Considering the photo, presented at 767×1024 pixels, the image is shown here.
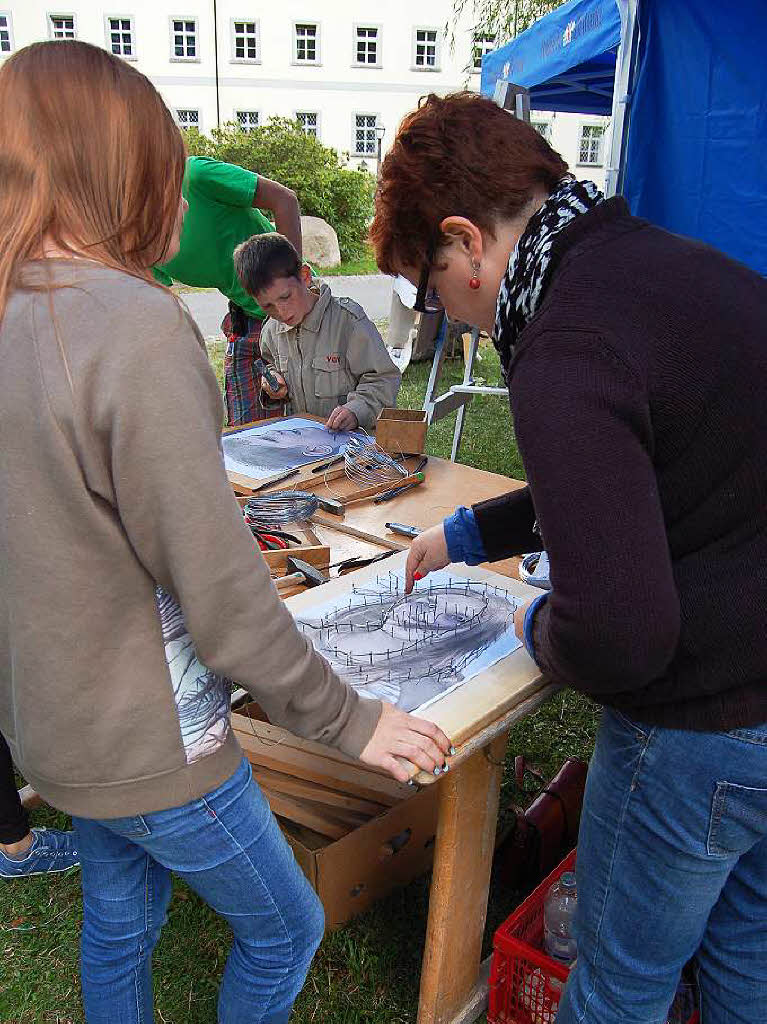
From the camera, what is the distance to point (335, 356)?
3369 mm

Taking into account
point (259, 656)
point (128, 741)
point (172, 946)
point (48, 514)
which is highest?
point (48, 514)

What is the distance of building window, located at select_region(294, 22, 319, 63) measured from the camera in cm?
2655

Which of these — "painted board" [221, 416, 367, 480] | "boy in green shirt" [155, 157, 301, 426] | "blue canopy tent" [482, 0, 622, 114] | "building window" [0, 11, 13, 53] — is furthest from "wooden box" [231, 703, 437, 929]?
"building window" [0, 11, 13, 53]

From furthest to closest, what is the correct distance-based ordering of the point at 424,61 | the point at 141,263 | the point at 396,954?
the point at 424,61
the point at 396,954
the point at 141,263

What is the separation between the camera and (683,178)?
4188 mm

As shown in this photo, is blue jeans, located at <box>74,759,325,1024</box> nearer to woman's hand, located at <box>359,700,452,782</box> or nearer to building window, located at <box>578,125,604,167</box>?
woman's hand, located at <box>359,700,452,782</box>

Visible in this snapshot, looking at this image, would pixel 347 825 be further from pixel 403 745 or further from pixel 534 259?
pixel 534 259

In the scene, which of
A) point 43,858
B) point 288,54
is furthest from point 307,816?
point 288,54

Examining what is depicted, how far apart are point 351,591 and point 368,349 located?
1.77 m

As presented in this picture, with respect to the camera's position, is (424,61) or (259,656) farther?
(424,61)

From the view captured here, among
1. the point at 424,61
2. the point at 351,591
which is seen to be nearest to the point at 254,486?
the point at 351,591

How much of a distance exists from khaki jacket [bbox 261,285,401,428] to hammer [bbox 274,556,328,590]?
4.66 feet

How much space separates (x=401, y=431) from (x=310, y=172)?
15.2m

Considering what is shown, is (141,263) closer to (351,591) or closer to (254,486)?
(351,591)
